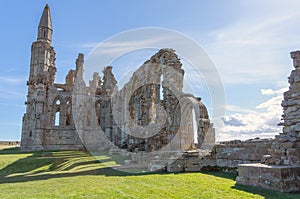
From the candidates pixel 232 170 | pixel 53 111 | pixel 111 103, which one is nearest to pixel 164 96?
pixel 232 170

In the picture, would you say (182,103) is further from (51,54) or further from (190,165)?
(51,54)

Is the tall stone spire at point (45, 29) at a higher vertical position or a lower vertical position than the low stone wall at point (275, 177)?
higher

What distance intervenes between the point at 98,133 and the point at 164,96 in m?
18.0

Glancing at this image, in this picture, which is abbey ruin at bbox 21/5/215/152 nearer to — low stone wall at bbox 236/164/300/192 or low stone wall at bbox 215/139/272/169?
low stone wall at bbox 215/139/272/169

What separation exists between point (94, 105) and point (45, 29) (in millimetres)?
13754

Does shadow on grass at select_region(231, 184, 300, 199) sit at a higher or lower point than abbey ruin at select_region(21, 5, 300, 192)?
lower

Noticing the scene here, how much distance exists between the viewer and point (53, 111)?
33.5 metres

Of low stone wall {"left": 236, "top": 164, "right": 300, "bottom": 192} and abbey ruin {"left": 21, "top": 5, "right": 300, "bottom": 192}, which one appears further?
abbey ruin {"left": 21, "top": 5, "right": 300, "bottom": 192}

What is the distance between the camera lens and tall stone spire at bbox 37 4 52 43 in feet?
116

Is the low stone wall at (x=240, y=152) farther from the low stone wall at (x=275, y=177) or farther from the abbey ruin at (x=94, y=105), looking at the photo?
the abbey ruin at (x=94, y=105)

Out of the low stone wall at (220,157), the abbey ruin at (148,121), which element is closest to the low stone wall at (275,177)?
the abbey ruin at (148,121)

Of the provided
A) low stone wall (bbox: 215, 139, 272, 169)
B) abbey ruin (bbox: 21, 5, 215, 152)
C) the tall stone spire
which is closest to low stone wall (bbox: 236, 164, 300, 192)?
low stone wall (bbox: 215, 139, 272, 169)

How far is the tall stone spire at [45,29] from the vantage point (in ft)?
116

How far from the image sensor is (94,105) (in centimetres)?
3469
